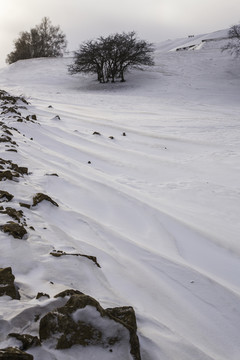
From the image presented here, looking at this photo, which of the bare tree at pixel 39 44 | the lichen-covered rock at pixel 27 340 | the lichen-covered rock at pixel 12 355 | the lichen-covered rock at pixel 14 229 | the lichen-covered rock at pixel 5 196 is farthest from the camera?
the bare tree at pixel 39 44

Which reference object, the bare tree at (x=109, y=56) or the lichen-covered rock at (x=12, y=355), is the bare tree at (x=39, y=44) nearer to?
the bare tree at (x=109, y=56)

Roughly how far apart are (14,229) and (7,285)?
0.60 metres

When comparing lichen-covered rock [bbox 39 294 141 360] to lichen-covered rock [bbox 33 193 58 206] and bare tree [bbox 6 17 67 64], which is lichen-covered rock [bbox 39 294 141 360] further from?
bare tree [bbox 6 17 67 64]

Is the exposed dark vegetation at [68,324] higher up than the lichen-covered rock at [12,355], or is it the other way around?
the lichen-covered rock at [12,355]

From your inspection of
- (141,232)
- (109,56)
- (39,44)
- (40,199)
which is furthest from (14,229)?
(39,44)

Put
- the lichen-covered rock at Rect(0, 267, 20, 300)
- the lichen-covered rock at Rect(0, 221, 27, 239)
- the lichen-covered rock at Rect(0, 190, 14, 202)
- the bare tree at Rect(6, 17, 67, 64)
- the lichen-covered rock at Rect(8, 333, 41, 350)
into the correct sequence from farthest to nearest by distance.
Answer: the bare tree at Rect(6, 17, 67, 64)
the lichen-covered rock at Rect(0, 190, 14, 202)
the lichen-covered rock at Rect(0, 221, 27, 239)
the lichen-covered rock at Rect(0, 267, 20, 300)
the lichen-covered rock at Rect(8, 333, 41, 350)

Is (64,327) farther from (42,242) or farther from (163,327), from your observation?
(42,242)

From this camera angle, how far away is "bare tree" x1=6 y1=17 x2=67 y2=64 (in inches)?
1457

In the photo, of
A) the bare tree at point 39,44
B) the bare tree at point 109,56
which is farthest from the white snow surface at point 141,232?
the bare tree at point 39,44

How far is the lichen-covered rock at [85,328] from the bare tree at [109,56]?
19.1 meters

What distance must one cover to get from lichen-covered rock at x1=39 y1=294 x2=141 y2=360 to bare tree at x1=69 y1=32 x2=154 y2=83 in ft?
62.8

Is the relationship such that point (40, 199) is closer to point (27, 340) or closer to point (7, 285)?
point (7, 285)

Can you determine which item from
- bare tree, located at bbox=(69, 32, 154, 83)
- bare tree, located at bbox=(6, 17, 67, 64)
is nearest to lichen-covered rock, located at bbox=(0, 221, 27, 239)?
bare tree, located at bbox=(69, 32, 154, 83)

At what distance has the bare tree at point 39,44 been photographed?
121ft
